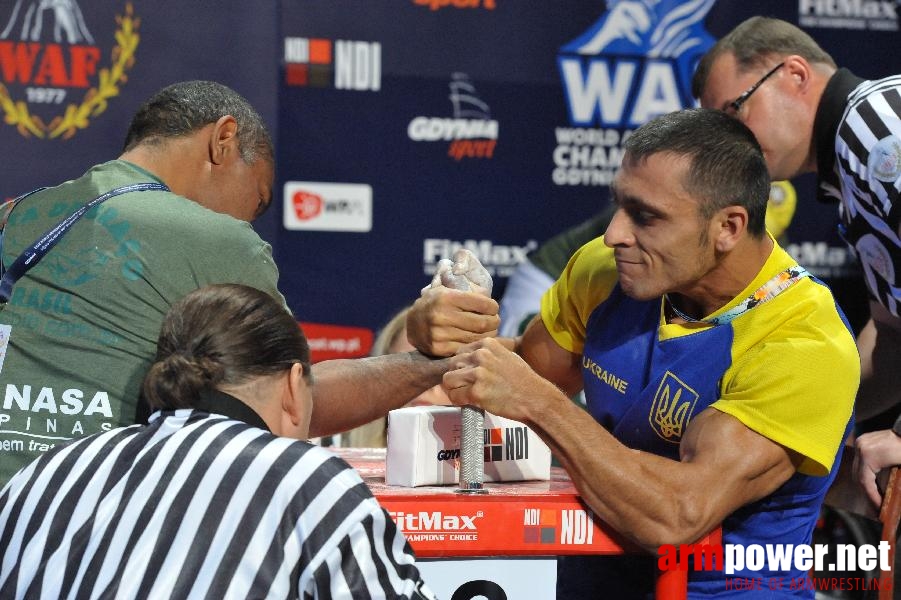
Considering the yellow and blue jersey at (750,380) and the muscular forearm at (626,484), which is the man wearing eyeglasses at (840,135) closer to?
the yellow and blue jersey at (750,380)

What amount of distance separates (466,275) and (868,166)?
1.22 metres

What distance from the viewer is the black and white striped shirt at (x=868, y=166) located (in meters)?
2.93

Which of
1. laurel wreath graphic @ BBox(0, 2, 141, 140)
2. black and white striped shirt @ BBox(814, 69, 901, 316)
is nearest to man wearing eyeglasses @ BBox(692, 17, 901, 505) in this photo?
black and white striped shirt @ BBox(814, 69, 901, 316)

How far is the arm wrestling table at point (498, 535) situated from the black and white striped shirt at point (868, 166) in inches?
52.2

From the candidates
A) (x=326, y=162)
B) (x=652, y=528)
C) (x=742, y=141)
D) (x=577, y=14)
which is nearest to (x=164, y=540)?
(x=652, y=528)

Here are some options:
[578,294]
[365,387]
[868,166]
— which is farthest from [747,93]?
[365,387]

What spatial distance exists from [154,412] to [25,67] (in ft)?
8.98

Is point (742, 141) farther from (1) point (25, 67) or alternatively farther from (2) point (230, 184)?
(1) point (25, 67)

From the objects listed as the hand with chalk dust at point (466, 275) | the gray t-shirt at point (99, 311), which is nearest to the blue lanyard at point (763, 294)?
the hand with chalk dust at point (466, 275)

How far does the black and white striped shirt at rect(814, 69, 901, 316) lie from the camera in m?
2.93

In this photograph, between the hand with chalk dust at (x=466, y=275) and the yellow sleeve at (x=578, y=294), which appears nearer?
the hand with chalk dust at (x=466, y=275)

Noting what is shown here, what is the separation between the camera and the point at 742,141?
2320 mm

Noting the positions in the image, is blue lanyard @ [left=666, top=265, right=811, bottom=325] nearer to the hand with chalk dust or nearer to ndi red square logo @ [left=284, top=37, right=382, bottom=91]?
the hand with chalk dust

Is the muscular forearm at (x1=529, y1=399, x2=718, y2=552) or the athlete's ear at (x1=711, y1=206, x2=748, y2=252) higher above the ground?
the athlete's ear at (x1=711, y1=206, x2=748, y2=252)
